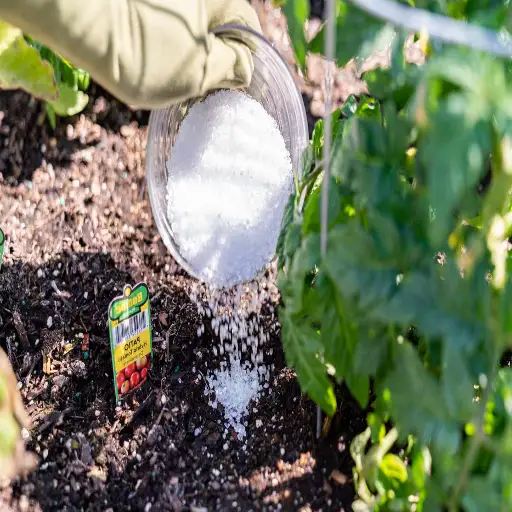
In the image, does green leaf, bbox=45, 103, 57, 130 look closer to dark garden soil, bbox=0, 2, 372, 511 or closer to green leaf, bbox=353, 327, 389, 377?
dark garden soil, bbox=0, 2, 372, 511

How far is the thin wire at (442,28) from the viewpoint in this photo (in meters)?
0.61

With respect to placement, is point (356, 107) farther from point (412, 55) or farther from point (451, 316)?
point (412, 55)

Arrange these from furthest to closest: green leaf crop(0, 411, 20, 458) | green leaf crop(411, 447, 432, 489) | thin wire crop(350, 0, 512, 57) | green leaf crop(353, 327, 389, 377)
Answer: green leaf crop(0, 411, 20, 458), green leaf crop(411, 447, 432, 489), green leaf crop(353, 327, 389, 377), thin wire crop(350, 0, 512, 57)

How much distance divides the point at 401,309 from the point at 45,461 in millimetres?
856

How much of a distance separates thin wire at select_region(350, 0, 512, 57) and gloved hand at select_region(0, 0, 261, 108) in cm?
53

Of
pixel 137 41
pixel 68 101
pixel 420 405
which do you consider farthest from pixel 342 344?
pixel 68 101

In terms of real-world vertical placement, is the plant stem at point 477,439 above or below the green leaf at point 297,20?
below

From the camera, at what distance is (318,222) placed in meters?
0.93

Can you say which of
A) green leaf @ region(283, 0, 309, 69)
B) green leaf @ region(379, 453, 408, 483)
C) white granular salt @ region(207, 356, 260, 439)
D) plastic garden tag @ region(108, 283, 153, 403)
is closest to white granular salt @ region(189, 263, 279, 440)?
white granular salt @ region(207, 356, 260, 439)

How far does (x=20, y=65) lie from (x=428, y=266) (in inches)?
40.4

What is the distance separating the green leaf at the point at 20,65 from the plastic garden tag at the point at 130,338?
0.50 metres

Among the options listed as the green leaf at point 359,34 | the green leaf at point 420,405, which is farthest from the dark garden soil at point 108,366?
the green leaf at point 359,34

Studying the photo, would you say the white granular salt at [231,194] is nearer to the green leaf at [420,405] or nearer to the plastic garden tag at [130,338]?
the plastic garden tag at [130,338]

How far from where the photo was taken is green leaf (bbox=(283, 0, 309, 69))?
0.67 meters
